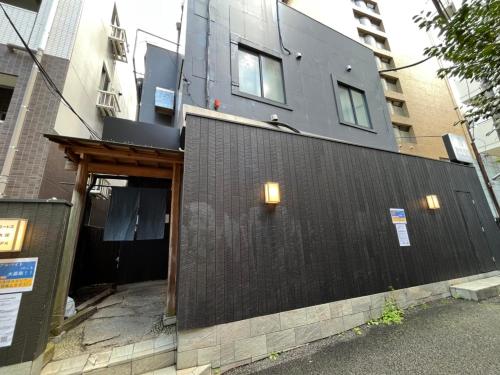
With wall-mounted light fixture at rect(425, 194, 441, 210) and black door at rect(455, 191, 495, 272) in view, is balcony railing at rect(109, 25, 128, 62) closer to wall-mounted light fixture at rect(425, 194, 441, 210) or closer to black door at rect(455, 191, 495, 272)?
wall-mounted light fixture at rect(425, 194, 441, 210)

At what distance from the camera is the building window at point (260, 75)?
21.4ft

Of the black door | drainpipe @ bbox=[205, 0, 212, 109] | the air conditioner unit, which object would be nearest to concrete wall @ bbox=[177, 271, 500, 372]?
the black door

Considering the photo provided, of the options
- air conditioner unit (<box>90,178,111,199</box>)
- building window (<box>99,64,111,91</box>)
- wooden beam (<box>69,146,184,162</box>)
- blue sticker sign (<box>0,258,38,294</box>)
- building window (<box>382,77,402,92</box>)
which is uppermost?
building window (<box>382,77,402,92</box>)

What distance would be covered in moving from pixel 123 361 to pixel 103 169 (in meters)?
3.51

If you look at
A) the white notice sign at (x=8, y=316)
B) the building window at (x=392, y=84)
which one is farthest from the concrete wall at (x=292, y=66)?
the building window at (x=392, y=84)

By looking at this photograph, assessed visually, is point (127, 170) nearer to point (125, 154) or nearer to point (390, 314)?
point (125, 154)

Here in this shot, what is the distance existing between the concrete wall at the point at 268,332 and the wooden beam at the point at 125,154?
302 centimetres

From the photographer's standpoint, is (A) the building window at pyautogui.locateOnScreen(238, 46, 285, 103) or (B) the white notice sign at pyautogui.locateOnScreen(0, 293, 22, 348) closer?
(B) the white notice sign at pyautogui.locateOnScreen(0, 293, 22, 348)

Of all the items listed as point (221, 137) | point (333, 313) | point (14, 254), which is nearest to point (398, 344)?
point (333, 313)

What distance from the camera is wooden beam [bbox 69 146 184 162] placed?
13.2 ft

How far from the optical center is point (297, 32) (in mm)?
7992

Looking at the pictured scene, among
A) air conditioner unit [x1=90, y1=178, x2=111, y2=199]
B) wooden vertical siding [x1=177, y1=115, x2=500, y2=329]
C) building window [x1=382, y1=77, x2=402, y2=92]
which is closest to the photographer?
wooden vertical siding [x1=177, y1=115, x2=500, y2=329]

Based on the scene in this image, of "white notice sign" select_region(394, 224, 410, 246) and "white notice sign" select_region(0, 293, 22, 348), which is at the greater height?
"white notice sign" select_region(394, 224, 410, 246)

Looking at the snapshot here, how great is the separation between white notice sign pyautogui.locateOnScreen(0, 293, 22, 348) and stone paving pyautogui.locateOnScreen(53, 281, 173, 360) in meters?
0.74
